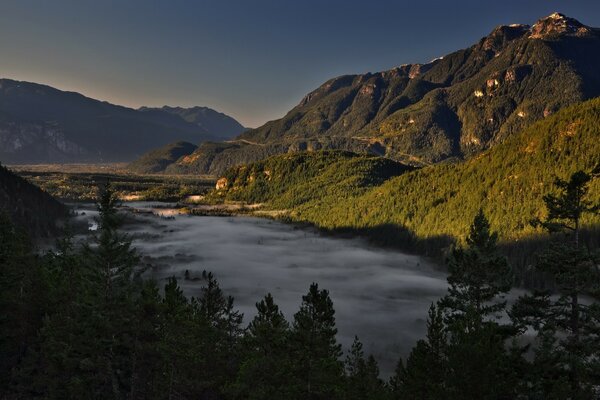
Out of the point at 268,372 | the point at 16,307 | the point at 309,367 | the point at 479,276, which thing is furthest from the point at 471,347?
the point at 16,307

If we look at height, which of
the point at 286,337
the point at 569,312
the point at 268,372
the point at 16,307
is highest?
the point at 569,312

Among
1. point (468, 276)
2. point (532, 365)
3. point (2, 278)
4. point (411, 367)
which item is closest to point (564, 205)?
point (532, 365)

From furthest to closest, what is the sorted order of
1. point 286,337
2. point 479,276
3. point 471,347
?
point 479,276
point 286,337
point 471,347

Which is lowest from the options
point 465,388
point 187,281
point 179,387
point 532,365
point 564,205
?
point 187,281

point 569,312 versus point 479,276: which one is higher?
point 569,312

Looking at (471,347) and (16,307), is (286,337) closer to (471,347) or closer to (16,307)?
(471,347)

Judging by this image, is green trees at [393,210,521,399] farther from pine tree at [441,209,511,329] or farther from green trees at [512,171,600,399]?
green trees at [512,171,600,399]

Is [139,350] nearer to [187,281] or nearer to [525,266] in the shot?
[187,281]
